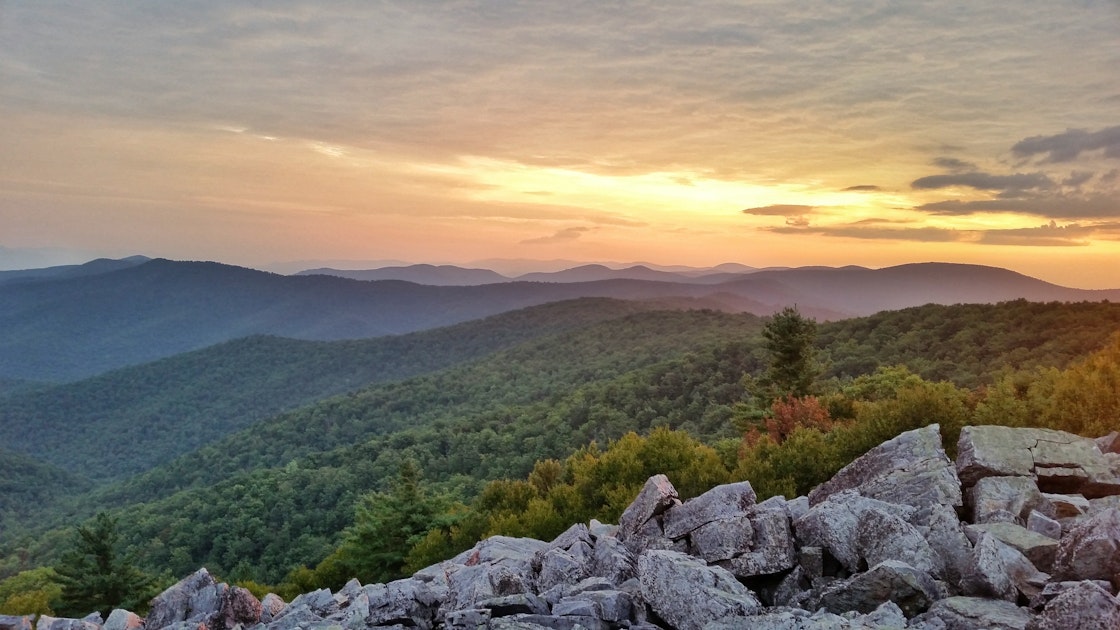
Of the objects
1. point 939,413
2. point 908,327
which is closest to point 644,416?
point 908,327

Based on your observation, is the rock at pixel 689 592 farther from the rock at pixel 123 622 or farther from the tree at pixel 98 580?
the tree at pixel 98 580

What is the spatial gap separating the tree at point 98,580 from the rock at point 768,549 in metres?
38.8

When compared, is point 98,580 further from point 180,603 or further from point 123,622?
Answer: point 180,603

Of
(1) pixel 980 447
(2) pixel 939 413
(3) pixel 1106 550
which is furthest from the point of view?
(2) pixel 939 413

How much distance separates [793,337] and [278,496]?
69.7 meters

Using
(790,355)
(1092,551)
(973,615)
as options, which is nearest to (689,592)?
(973,615)

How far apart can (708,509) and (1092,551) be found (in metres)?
7.99

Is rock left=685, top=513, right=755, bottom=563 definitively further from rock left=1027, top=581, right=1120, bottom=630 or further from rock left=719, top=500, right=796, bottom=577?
rock left=1027, top=581, right=1120, bottom=630

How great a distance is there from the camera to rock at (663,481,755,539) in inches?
690

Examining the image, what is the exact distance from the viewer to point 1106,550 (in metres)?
11.8

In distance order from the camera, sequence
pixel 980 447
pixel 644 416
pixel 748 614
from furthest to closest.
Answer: pixel 644 416, pixel 980 447, pixel 748 614

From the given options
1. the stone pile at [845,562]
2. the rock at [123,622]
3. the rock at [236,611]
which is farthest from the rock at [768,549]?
Result: the rock at [123,622]

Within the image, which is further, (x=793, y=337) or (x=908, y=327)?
(x=908, y=327)

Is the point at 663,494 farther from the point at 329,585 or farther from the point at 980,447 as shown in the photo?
the point at 329,585
